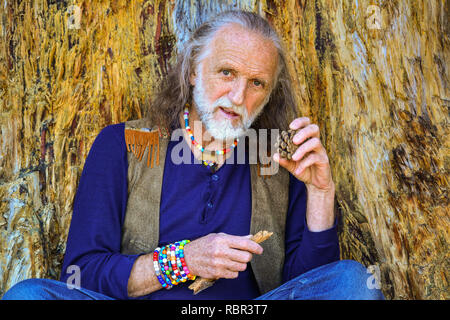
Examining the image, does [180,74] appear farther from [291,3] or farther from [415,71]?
[415,71]

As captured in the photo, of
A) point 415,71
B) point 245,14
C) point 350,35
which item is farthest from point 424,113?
point 245,14

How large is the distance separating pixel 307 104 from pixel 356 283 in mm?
1385

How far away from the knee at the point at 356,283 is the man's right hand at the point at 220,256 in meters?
0.36

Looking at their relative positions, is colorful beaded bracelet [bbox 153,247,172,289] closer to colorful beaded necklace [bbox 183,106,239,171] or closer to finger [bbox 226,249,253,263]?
finger [bbox 226,249,253,263]

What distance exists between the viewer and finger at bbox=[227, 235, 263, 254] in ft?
6.77

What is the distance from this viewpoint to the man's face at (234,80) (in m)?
2.46

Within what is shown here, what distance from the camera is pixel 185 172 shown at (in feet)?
8.23

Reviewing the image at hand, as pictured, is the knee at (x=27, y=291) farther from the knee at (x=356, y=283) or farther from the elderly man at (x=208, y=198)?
the knee at (x=356, y=283)

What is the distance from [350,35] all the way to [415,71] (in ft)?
1.45

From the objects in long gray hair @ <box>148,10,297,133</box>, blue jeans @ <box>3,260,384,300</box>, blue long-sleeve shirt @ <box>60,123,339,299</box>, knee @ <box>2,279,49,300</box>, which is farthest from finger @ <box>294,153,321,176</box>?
knee @ <box>2,279,49,300</box>

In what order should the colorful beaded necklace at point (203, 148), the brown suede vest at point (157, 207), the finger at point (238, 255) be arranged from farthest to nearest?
1. the colorful beaded necklace at point (203, 148)
2. the brown suede vest at point (157, 207)
3. the finger at point (238, 255)

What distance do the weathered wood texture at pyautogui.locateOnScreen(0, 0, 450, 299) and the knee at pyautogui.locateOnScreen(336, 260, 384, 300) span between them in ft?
2.15

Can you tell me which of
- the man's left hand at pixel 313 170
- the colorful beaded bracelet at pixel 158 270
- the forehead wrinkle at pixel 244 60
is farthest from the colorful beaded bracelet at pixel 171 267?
the forehead wrinkle at pixel 244 60

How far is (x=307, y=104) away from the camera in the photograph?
9.86 feet
